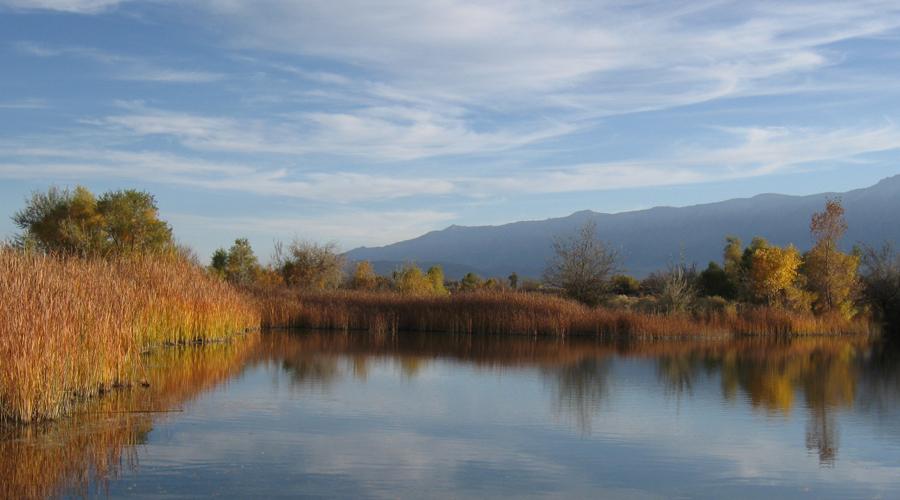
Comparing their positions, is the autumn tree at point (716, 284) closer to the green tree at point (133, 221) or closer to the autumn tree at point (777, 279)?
the autumn tree at point (777, 279)

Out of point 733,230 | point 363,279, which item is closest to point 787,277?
point 363,279

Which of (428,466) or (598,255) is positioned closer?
(428,466)

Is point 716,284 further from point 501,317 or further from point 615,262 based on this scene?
point 501,317

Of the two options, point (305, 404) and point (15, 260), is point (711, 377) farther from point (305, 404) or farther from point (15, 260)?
point (15, 260)

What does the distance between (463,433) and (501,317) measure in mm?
17847

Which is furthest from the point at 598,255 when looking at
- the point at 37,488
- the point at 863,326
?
the point at 37,488

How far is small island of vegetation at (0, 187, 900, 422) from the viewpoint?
414 inches

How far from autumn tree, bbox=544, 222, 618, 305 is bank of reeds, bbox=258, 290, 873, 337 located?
167 inches

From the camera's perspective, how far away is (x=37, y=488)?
7.54 meters

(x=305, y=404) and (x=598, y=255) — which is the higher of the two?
(x=598, y=255)

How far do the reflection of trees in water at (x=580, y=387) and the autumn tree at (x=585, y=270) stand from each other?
44.2ft

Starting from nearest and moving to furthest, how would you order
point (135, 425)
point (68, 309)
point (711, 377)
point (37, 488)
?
1. point (37, 488)
2. point (135, 425)
3. point (68, 309)
4. point (711, 377)

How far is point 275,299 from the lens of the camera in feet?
100.0

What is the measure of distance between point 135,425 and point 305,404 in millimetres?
2696
